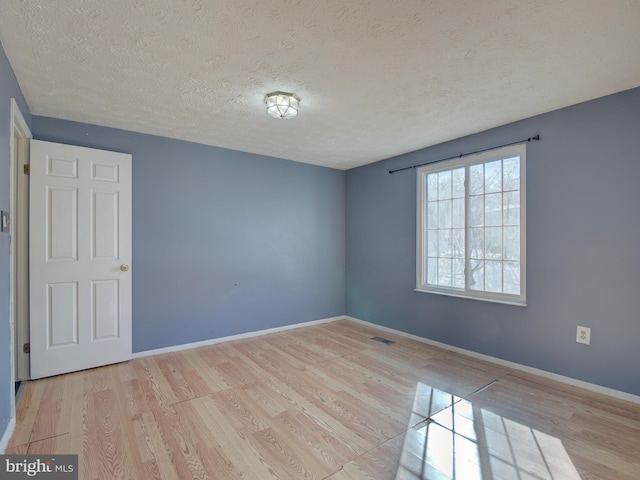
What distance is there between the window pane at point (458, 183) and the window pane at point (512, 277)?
3.09 feet

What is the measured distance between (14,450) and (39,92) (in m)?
2.52

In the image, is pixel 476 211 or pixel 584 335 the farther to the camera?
pixel 476 211

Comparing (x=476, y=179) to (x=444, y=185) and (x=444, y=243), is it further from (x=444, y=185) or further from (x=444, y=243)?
(x=444, y=243)

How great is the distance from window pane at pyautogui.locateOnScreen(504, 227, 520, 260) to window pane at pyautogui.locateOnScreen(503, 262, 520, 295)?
0.07 meters

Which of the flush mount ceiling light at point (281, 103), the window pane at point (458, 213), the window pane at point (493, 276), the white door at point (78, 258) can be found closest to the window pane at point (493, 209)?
the window pane at point (458, 213)

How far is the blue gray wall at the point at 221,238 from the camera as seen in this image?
3387 millimetres

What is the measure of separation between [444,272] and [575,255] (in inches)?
51.6

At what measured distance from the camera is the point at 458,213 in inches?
143

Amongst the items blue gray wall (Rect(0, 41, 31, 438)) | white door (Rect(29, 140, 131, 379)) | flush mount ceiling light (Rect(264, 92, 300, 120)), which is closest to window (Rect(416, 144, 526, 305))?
flush mount ceiling light (Rect(264, 92, 300, 120))

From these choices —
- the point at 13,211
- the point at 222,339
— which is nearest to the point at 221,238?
the point at 222,339

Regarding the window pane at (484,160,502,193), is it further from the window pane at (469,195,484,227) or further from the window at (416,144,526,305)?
the window pane at (469,195,484,227)

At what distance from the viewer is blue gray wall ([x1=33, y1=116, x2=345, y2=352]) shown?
339cm

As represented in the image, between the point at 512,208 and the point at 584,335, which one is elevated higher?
the point at 512,208

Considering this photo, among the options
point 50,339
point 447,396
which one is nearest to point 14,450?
point 50,339
